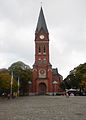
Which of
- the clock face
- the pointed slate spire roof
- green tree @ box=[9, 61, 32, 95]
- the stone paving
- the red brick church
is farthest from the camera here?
the pointed slate spire roof

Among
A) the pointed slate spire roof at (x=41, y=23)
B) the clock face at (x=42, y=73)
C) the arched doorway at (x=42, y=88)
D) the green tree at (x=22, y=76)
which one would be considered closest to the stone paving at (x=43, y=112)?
the green tree at (x=22, y=76)

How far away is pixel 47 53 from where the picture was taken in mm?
118688

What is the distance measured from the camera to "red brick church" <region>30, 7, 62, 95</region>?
117 metres

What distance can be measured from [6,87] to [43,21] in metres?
51.6

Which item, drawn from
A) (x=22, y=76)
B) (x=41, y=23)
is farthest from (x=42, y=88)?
(x=41, y=23)

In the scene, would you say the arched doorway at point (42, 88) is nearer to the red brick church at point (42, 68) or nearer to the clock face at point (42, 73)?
the red brick church at point (42, 68)

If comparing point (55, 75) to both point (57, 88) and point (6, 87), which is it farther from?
point (6, 87)

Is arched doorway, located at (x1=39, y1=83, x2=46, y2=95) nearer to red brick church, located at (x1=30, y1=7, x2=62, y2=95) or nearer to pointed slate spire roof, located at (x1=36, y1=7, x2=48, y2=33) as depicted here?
red brick church, located at (x1=30, y1=7, x2=62, y2=95)

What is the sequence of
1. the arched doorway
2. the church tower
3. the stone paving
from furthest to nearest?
the arched doorway, the church tower, the stone paving

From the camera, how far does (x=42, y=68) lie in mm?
117625

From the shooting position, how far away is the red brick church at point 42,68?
117 m

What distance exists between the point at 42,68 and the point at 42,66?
0.90 m

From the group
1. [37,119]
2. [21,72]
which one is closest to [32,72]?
[21,72]

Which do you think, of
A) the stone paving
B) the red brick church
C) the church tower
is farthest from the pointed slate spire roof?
the stone paving
